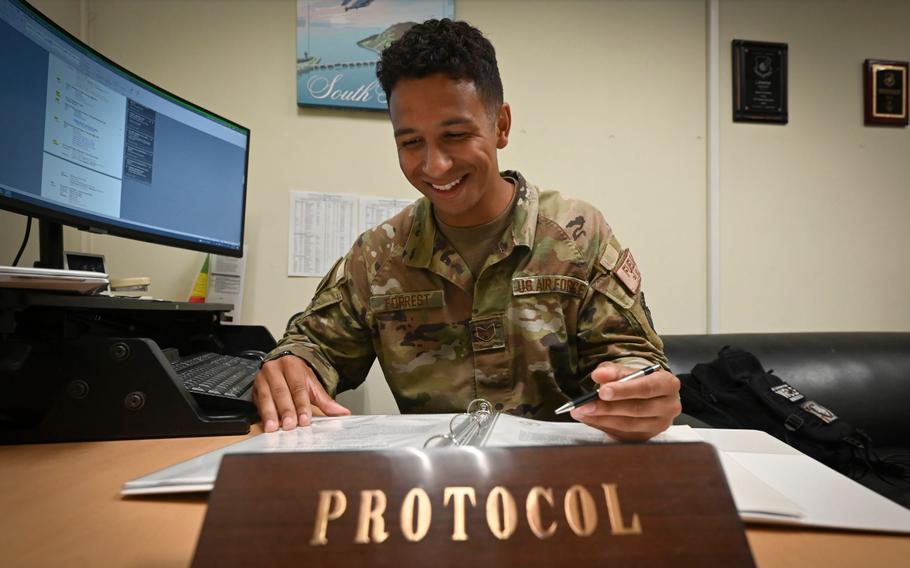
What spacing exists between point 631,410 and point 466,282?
449 mm

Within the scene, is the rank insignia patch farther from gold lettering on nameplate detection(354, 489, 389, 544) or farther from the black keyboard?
gold lettering on nameplate detection(354, 489, 389, 544)

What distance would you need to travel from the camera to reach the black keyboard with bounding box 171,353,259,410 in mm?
600

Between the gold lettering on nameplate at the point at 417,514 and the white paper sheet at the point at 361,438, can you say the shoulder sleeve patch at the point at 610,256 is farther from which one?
Result: the gold lettering on nameplate at the point at 417,514

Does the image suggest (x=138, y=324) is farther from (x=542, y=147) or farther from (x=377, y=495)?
(x=542, y=147)

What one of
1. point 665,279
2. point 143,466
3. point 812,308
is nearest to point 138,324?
point 143,466

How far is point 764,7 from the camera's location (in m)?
1.67

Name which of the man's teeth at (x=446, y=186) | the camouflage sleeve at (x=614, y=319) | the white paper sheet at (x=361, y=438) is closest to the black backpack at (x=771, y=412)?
the camouflage sleeve at (x=614, y=319)

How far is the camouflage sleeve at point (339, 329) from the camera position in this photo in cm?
90

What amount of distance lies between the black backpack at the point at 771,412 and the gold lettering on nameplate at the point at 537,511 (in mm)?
1041

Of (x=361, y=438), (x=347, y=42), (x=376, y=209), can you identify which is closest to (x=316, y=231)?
(x=376, y=209)

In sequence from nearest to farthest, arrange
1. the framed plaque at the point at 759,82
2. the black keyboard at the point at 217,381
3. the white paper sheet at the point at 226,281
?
1. the black keyboard at the point at 217,381
2. the white paper sheet at the point at 226,281
3. the framed plaque at the point at 759,82

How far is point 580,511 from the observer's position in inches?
9.6

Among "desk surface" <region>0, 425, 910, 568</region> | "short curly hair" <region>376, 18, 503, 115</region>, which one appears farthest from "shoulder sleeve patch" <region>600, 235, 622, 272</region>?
"desk surface" <region>0, 425, 910, 568</region>

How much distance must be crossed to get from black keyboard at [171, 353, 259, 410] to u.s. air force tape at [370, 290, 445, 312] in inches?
9.7
